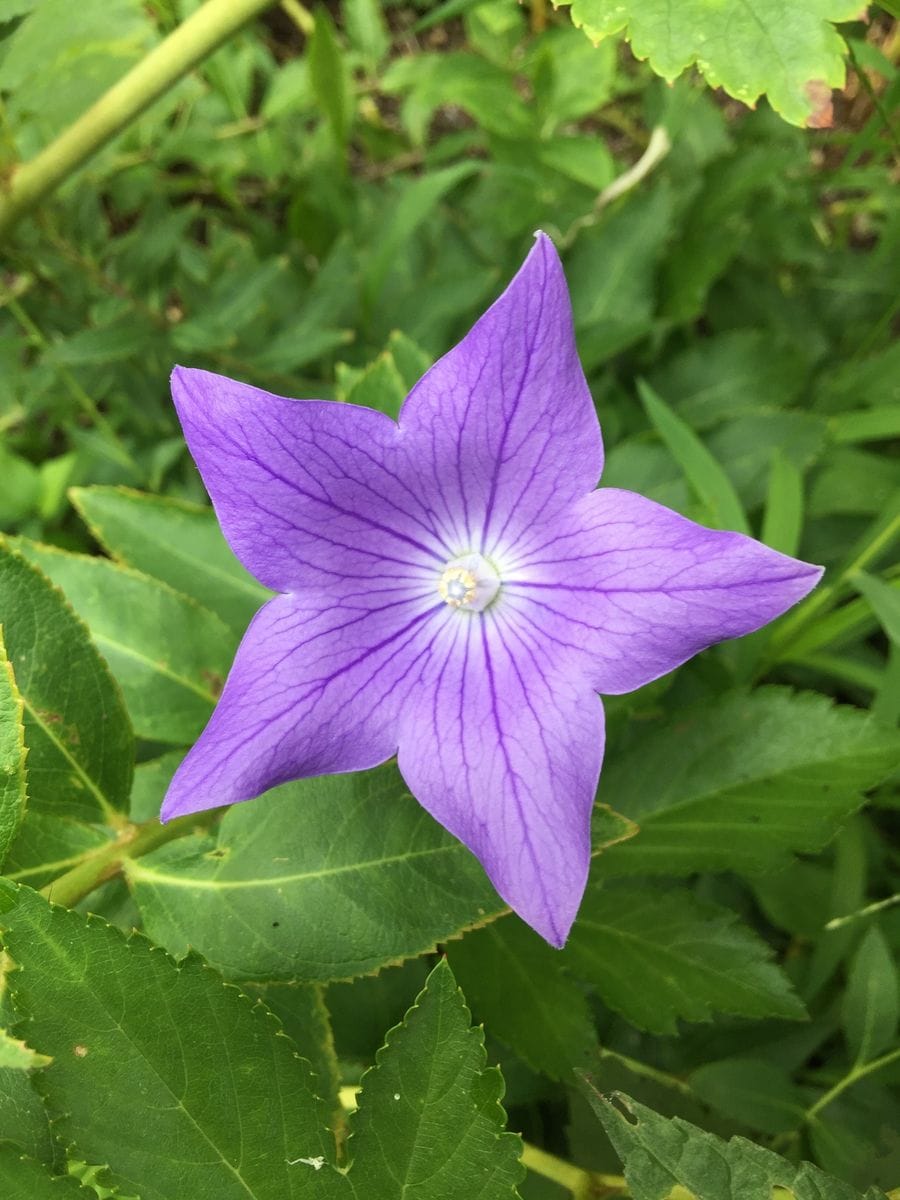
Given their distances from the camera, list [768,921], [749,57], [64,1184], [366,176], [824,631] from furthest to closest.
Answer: [366,176] < [768,921] < [824,631] < [749,57] < [64,1184]

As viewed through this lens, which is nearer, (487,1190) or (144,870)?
(487,1190)

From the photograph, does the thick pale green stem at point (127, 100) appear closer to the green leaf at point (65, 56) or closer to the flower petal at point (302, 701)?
the green leaf at point (65, 56)

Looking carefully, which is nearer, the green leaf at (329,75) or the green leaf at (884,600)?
the green leaf at (884,600)

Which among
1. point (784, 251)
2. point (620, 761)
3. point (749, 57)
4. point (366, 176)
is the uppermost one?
A: point (366, 176)

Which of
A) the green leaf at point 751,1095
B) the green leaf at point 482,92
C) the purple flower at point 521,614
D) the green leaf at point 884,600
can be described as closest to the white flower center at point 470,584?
the purple flower at point 521,614

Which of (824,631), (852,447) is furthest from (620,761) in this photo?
(852,447)

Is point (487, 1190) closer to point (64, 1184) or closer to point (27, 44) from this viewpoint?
point (64, 1184)

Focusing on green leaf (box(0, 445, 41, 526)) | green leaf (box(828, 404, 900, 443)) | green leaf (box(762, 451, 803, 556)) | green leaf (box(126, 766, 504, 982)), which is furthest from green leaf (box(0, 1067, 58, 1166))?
green leaf (box(828, 404, 900, 443))

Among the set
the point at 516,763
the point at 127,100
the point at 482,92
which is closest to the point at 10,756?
the point at 516,763
